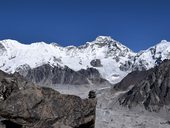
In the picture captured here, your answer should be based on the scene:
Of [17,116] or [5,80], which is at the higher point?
[5,80]

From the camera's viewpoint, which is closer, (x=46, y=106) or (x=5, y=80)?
(x=46, y=106)

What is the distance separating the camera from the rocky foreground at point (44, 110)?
20.8m

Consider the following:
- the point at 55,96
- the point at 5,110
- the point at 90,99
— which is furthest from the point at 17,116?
the point at 90,99

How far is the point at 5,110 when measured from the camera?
20828 millimetres

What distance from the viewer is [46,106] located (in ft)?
69.1

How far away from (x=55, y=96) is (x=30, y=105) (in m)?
1.27

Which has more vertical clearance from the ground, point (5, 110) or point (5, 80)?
point (5, 80)

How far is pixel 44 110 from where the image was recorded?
21.0 metres

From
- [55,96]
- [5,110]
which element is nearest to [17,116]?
[5,110]

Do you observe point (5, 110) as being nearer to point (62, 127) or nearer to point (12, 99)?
point (12, 99)

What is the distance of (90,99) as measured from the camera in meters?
21.5

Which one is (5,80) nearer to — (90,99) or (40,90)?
(40,90)

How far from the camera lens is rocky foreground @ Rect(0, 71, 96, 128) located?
20828 mm

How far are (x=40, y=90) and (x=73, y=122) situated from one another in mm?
2177
